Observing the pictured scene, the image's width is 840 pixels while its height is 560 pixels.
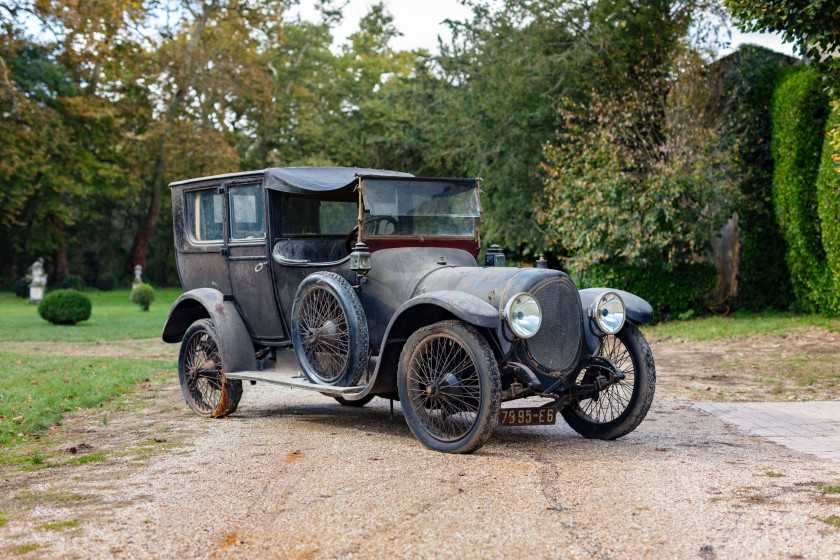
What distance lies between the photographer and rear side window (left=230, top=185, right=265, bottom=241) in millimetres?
7441

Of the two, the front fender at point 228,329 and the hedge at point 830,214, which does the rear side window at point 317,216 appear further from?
the hedge at point 830,214

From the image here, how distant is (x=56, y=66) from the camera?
110ft

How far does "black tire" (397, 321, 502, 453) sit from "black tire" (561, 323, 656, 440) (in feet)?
3.63

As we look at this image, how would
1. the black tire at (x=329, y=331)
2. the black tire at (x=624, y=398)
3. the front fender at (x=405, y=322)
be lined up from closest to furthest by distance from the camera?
the front fender at (x=405, y=322), the black tire at (x=624, y=398), the black tire at (x=329, y=331)

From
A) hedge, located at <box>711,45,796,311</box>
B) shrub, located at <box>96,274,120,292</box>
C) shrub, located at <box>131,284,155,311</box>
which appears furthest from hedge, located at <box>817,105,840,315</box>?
shrub, located at <box>96,274,120,292</box>

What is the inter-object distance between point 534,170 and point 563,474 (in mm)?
15800

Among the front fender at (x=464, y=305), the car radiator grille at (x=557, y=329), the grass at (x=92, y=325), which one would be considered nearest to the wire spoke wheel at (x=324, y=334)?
the front fender at (x=464, y=305)

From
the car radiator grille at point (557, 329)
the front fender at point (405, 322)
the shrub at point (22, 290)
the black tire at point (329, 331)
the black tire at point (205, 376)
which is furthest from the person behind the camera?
the shrub at point (22, 290)

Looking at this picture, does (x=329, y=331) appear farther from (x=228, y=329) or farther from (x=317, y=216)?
(x=317, y=216)

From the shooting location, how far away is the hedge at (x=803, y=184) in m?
14.3

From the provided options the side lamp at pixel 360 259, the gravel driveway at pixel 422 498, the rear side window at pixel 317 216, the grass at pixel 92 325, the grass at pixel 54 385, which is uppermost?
the rear side window at pixel 317 216

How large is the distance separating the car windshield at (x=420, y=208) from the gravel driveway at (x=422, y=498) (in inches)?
67.2

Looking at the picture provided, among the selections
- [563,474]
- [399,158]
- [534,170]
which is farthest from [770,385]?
[399,158]

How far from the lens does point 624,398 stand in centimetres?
672
